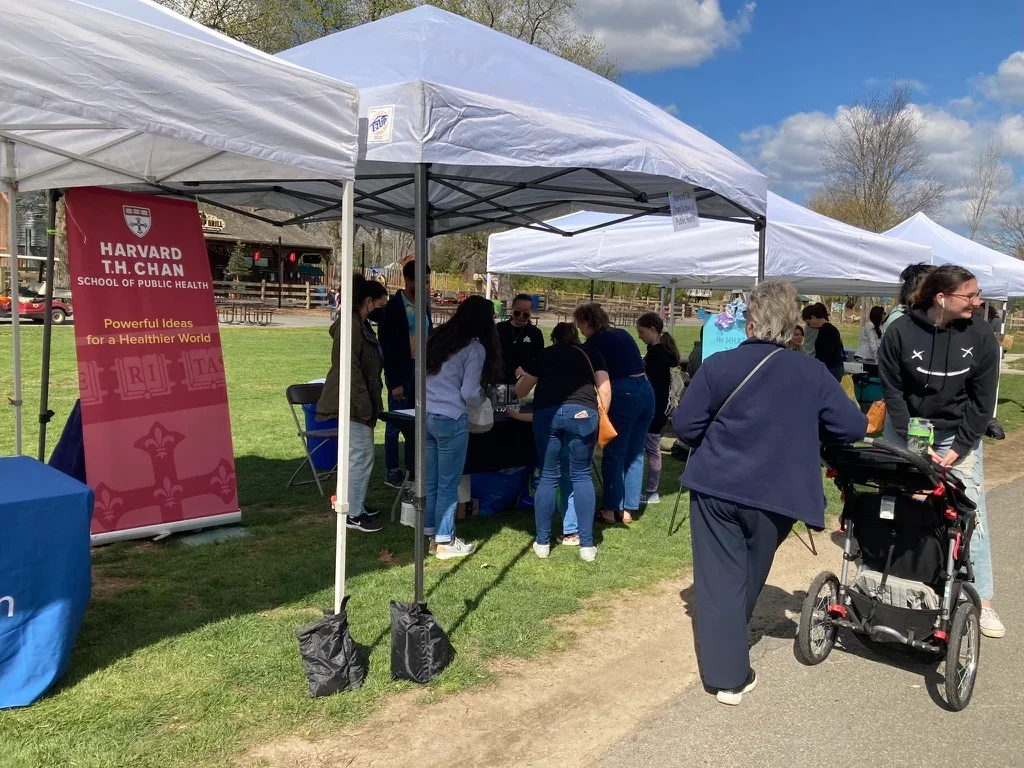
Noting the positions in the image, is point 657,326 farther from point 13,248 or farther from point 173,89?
point 13,248

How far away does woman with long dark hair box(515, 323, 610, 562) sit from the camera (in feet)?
16.4

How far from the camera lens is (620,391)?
5781mm

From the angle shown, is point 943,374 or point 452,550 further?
point 452,550

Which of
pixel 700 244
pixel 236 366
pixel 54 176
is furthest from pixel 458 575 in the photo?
pixel 236 366

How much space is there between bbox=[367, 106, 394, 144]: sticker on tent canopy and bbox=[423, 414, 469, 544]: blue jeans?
1.81m

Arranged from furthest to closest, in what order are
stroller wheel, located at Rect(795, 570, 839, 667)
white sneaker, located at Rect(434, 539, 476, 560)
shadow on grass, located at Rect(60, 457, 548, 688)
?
white sneaker, located at Rect(434, 539, 476, 560)
shadow on grass, located at Rect(60, 457, 548, 688)
stroller wheel, located at Rect(795, 570, 839, 667)

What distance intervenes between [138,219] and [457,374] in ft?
7.51

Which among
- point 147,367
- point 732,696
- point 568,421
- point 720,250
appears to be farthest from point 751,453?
point 720,250

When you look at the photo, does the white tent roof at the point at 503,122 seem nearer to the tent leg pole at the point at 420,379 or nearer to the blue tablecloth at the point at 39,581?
the tent leg pole at the point at 420,379

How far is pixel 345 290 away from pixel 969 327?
3020mm

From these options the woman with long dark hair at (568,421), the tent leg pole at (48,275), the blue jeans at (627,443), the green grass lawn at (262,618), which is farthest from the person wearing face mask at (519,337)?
the tent leg pole at (48,275)

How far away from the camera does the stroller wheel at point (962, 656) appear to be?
11.1 feet

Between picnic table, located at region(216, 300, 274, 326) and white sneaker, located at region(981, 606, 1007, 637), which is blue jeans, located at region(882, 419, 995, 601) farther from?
picnic table, located at region(216, 300, 274, 326)

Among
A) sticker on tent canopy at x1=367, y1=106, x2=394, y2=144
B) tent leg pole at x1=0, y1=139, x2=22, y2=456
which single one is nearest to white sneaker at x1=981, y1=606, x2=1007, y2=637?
sticker on tent canopy at x1=367, y1=106, x2=394, y2=144
